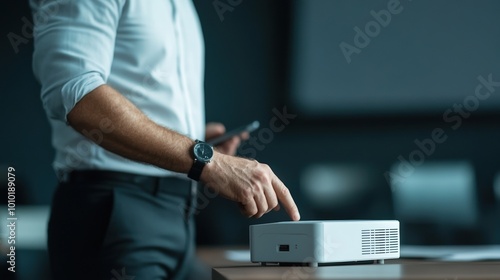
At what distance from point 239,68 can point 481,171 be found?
111cm

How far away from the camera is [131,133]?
1.35 meters

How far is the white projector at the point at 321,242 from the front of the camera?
115 cm

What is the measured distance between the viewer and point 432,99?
120 inches

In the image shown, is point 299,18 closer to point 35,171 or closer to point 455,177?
point 455,177

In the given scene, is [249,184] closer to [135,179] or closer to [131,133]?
[131,133]

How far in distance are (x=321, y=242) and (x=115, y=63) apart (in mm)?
726

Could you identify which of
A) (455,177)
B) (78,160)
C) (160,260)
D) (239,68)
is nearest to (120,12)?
(78,160)

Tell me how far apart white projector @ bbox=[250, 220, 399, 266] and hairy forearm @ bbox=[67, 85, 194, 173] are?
219 millimetres
